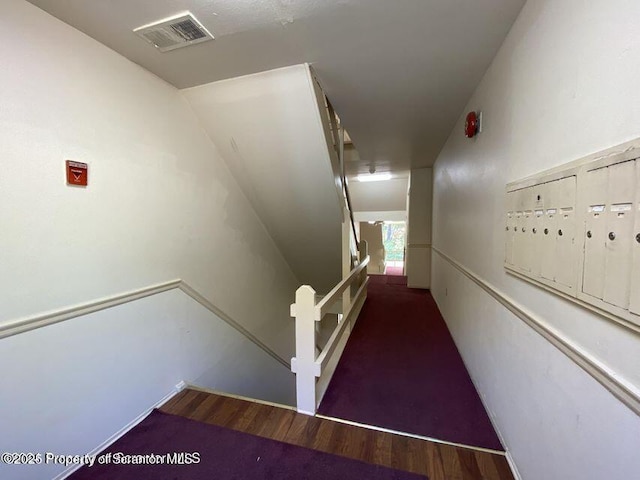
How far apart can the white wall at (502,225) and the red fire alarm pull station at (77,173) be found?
223 cm

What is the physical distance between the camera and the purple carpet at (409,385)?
1678 mm

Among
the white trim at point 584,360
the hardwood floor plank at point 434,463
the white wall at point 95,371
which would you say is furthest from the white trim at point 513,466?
the white wall at point 95,371

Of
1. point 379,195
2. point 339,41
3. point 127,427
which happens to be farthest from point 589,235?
point 379,195

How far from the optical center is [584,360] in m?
0.84

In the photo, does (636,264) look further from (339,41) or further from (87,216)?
(87,216)

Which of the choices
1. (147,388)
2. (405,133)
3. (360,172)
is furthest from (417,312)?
(147,388)

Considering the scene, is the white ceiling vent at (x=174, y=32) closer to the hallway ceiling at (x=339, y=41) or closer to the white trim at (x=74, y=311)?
the hallway ceiling at (x=339, y=41)

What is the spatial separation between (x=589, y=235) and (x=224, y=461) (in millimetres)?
1888

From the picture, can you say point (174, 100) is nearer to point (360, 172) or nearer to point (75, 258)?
point (75, 258)

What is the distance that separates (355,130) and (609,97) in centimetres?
243

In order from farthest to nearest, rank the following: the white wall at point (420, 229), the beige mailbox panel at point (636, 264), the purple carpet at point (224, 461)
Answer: the white wall at point (420, 229)
the purple carpet at point (224, 461)
the beige mailbox panel at point (636, 264)

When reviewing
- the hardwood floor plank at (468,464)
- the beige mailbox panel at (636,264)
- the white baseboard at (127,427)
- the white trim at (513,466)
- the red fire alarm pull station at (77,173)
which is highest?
the red fire alarm pull station at (77,173)

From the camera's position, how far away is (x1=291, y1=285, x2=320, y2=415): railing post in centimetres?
174

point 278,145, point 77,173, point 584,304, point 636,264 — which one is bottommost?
point 584,304
